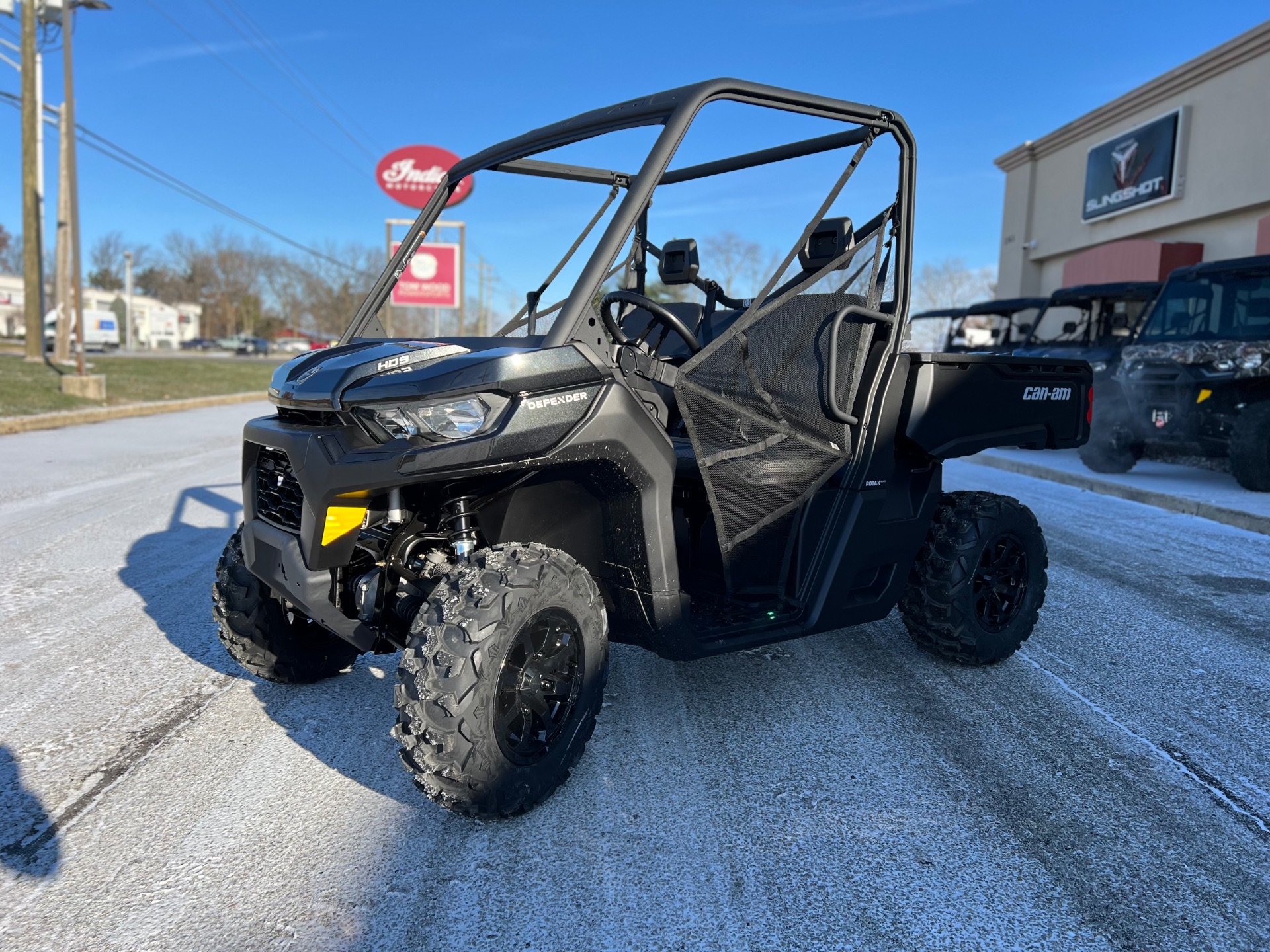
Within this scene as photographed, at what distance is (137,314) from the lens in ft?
285

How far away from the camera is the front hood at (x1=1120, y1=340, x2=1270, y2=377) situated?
821 cm

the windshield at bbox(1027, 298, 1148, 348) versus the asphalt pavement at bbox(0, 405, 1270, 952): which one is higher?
the windshield at bbox(1027, 298, 1148, 348)

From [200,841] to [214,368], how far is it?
34155 millimetres

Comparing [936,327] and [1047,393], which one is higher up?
[936,327]

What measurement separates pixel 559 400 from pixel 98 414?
13.7m

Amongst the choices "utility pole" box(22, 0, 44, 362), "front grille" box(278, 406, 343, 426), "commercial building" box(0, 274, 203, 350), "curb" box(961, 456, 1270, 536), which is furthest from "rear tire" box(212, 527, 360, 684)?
"commercial building" box(0, 274, 203, 350)

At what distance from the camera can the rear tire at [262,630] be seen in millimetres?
3189

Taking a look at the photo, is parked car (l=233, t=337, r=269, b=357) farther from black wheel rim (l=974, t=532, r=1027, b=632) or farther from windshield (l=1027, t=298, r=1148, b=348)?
black wheel rim (l=974, t=532, r=1027, b=632)

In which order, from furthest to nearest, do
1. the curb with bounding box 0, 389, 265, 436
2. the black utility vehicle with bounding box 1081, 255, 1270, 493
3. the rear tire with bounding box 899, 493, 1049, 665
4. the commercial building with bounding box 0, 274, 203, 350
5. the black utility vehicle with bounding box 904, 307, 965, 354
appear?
the commercial building with bounding box 0, 274, 203, 350, the black utility vehicle with bounding box 904, 307, 965, 354, the curb with bounding box 0, 389, 265, 436, the black utility vehicle with bounding box 1081, 255, 1270, 493, the rear tire with bounding box 899, 493, 1049, 665

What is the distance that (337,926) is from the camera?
2070 millimetres

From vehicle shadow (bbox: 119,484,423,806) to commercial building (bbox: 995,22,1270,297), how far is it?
55.9 feet

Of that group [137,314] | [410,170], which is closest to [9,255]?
[137,314]

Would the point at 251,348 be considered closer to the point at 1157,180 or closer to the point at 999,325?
the point at 999,325

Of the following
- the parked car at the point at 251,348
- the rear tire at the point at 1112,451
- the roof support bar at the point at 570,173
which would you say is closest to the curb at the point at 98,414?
the roof support bar at the point at 570,173
